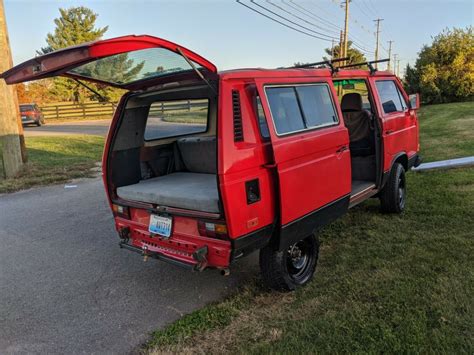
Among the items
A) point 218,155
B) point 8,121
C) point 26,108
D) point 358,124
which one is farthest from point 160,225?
point 26,108

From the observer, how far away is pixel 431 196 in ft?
20.1

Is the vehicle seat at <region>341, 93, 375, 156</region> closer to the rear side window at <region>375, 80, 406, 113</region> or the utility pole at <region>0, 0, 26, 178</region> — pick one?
the rear side window at <region>375, 80, 406, 113</region>

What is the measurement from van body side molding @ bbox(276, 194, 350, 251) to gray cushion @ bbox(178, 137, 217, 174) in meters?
1.43

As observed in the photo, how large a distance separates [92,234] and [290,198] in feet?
10.9

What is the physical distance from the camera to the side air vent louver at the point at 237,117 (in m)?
3.07

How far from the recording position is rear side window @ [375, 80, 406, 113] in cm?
538

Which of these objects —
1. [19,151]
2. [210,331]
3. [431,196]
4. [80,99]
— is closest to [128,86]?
[210,331]

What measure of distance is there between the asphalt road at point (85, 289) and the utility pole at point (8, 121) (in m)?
3.71

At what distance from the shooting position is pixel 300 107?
372cm

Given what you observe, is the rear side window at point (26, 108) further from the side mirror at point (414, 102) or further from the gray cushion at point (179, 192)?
the side mirror at point (414, 102)

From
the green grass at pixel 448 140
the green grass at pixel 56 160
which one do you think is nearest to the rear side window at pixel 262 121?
the green grass at pixel 56 160

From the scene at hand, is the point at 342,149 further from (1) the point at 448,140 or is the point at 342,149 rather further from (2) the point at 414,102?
(1) the point at 448,140

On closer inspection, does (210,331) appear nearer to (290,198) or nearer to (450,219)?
(290,198)

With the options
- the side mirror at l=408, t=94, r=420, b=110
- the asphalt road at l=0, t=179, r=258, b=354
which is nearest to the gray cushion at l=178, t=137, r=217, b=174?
the asphalt road at l=0, t=179, r=258, b=354
